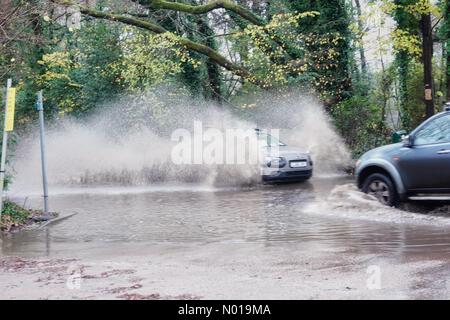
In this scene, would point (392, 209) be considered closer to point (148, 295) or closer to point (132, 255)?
point (132, 255)

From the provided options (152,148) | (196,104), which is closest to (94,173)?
(152,148)

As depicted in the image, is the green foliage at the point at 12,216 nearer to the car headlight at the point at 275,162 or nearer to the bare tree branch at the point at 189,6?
the car headlight at the point at 275,162

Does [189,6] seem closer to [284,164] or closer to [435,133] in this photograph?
[284,164]

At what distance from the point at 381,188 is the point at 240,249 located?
4100mm

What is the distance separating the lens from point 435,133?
11.5m

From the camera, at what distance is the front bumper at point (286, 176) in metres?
19.4

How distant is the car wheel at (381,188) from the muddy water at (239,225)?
24 cm

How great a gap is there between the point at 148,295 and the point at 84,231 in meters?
6.40

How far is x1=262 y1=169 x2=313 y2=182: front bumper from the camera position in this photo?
63.6ft

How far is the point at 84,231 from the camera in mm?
12406

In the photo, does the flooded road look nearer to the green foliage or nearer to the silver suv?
the green foliage

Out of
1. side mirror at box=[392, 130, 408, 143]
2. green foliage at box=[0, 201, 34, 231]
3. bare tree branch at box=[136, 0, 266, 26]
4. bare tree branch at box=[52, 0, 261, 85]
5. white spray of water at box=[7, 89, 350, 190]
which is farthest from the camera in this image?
bare tree branch at box=[136, 0, 266, 26]

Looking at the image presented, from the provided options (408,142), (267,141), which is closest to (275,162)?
(267,141)

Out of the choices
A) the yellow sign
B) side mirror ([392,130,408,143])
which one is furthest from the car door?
the yellow sign
